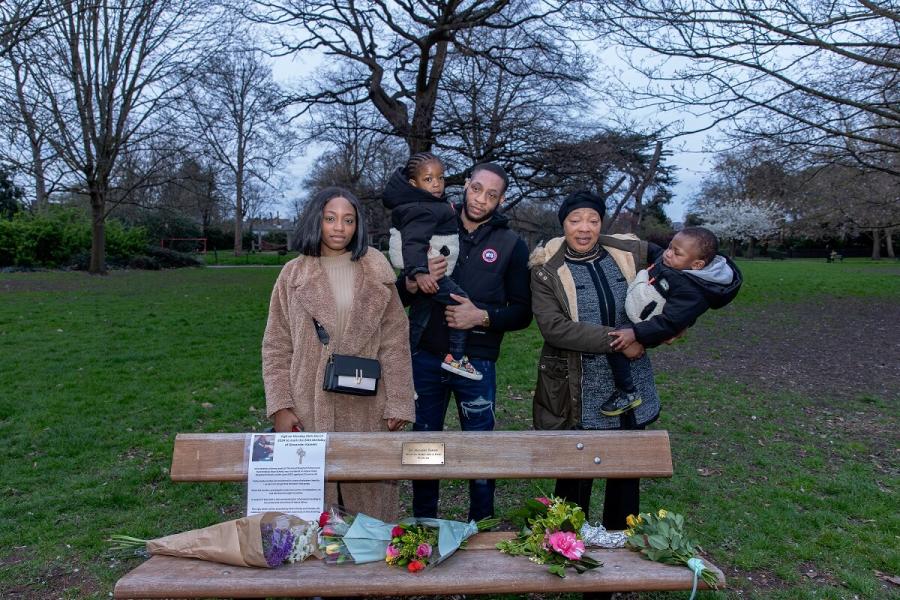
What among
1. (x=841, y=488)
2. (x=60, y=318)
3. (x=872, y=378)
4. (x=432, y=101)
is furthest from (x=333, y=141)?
(x=841, y=488)

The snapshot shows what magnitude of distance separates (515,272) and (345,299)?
880mm

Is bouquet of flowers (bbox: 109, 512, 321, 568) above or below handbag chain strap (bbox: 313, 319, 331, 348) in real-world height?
below

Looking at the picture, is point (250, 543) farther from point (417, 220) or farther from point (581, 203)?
point (581, 203)

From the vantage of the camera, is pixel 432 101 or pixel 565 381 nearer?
pixel 565 381

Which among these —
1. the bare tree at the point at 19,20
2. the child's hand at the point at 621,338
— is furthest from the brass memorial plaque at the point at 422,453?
the bare tree at the point at 19,20

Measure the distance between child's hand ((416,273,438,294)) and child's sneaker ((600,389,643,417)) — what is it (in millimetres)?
988

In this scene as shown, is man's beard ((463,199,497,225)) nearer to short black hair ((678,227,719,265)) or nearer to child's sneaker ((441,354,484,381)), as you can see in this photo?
child's sneaker ((441,354,484,381))

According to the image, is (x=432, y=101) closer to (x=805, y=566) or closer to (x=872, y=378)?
(x=872, y=378)

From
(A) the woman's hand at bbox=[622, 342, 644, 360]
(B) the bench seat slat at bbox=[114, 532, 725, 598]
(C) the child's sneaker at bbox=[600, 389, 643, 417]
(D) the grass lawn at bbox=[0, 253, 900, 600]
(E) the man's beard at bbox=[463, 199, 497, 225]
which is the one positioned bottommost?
(D) the grass lawn at bbox=[0, 253, 900, 600]

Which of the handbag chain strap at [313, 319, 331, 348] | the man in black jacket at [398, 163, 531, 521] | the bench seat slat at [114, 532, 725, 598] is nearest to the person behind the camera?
the bench seat slat at [114, 532, 725, 598]

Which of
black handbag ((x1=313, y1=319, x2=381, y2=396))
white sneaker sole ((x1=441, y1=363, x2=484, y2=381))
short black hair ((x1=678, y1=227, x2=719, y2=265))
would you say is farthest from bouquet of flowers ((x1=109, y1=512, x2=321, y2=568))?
short black hair ((x1=678, y1=227, x2=719, y2=265))

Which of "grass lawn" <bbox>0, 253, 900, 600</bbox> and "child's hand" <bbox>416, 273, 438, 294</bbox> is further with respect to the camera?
"grass lawn" <bbox>0, 253, 900, 600</bbox>

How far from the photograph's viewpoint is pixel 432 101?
54.9 feet

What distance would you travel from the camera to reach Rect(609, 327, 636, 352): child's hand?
10.3ft
